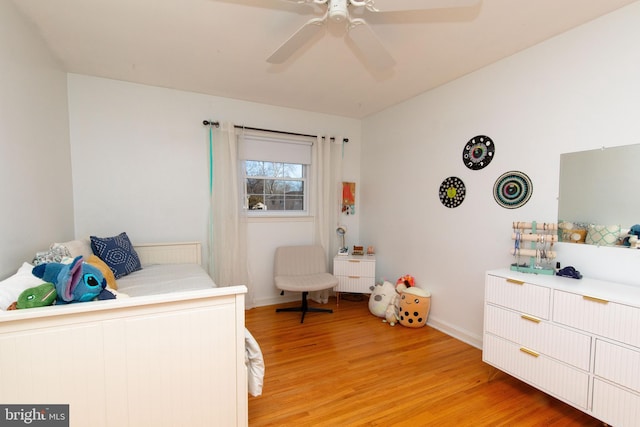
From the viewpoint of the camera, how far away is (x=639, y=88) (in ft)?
5.46

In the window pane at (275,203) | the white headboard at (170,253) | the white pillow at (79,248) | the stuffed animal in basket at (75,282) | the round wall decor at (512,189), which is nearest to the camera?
the stuffed animal in basket at (75,282)

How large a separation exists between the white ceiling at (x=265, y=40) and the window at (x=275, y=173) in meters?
0.68

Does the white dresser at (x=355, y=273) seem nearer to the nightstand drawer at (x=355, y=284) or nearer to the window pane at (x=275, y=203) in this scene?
the nightstand drawer at (x=355, y=284)

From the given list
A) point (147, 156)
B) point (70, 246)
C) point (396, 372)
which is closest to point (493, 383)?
point (396, 372)

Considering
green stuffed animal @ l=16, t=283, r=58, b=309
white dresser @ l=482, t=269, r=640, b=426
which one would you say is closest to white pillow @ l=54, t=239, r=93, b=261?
green stuffed animal @ l=16, t=283, r=58, b=309

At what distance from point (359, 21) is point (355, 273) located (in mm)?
2689

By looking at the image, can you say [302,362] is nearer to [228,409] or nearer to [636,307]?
[228,409]

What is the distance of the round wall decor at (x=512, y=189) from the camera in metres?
2.20

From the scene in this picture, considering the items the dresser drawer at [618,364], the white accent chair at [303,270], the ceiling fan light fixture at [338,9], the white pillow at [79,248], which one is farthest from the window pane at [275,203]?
the dresser drawer at [618,364]

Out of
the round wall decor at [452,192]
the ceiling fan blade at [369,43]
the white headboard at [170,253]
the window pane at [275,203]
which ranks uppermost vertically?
the ceiling fan blade at [369,43]

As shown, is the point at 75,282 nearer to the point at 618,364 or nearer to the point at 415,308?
the point at 618,364

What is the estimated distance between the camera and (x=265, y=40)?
210cm

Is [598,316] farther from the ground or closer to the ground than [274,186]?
closer to the ground

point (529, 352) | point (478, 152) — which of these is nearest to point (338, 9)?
point (478, 152)
